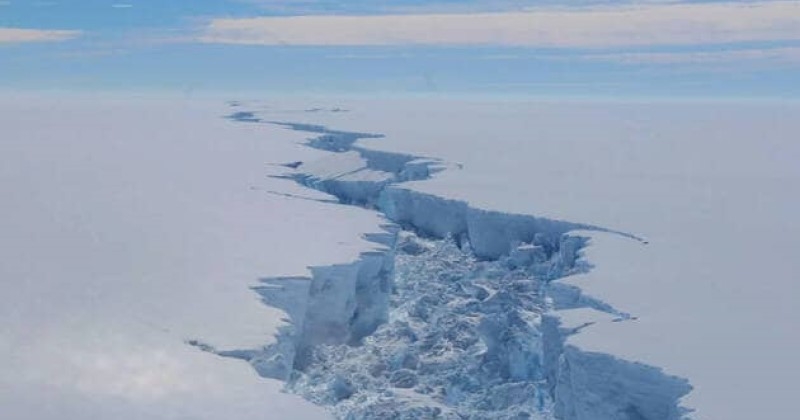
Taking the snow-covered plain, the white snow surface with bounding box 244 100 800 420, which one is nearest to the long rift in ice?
the snow-covered plain

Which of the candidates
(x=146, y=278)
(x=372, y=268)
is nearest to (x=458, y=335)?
(x=372, y=268)

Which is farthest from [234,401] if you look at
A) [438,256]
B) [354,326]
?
[438,256]

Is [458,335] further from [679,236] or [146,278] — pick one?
[146,278]

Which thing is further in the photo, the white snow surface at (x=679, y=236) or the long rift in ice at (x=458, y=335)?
the long rift in ice at (x=458, y=335)

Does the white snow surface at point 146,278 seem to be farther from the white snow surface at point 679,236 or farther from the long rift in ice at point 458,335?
the white snow surface at point 679,236

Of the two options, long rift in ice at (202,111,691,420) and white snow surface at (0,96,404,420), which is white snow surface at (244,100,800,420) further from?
white snow surface at (0,96,404,420)

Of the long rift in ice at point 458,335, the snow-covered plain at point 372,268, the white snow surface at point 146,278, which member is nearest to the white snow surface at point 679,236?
the snow-covered plain at point 372,268

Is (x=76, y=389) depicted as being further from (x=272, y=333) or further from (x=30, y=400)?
(x=272, y=333)
